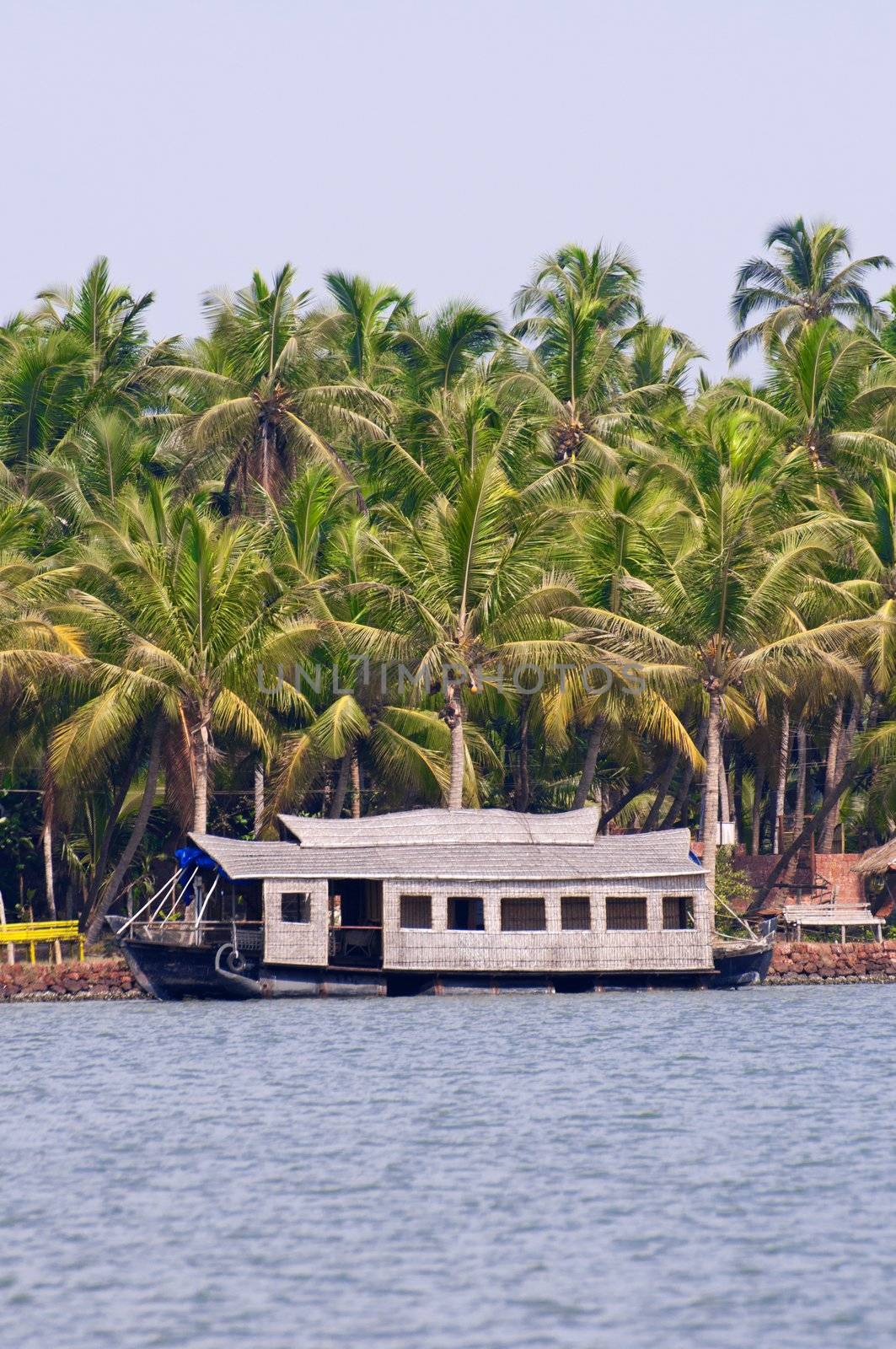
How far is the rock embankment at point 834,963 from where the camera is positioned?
42906 millimetres

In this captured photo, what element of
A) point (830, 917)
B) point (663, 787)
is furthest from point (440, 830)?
point (663, 787)

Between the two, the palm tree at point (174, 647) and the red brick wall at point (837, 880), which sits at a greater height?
the palm tree at point (174, 647)

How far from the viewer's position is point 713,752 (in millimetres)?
42906

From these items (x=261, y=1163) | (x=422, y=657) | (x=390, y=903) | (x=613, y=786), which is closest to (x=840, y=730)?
(x=613, y=786)

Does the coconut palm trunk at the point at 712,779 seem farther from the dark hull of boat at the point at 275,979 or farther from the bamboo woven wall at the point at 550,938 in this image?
the dark hull of boat at the point at 275,979

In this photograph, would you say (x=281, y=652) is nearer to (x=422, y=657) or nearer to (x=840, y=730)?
(x=422, y=657)

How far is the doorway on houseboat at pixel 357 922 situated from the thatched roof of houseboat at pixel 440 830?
1.00m

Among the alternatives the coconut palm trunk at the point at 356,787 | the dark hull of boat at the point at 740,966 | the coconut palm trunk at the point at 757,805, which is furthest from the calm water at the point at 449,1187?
the coconut palm trunk at the point at 757,805

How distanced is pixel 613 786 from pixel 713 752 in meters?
12.8

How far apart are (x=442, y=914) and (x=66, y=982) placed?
8.59 m

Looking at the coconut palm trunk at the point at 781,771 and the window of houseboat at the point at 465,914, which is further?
the coconut palm trunk at the point at 781,771

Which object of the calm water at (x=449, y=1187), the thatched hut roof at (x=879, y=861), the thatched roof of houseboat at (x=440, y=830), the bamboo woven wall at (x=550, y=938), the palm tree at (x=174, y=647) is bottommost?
the calm water at (x=449, y=1187)

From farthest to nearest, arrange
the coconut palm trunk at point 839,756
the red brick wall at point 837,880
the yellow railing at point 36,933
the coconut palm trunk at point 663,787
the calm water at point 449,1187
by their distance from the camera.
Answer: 1. the coconut palm trunk at point 839,756
2. the coconut palm trunk at point 663,787
3. the red brick wall at point 837,880
4. the yellow railing at point 36,933
5. the calm water at point 449,1187

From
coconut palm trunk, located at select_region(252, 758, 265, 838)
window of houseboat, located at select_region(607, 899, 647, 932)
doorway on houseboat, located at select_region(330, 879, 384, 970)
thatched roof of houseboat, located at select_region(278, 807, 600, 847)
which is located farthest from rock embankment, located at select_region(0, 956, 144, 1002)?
window of houseboat, located at select_region(607, 899, 647, 932)
